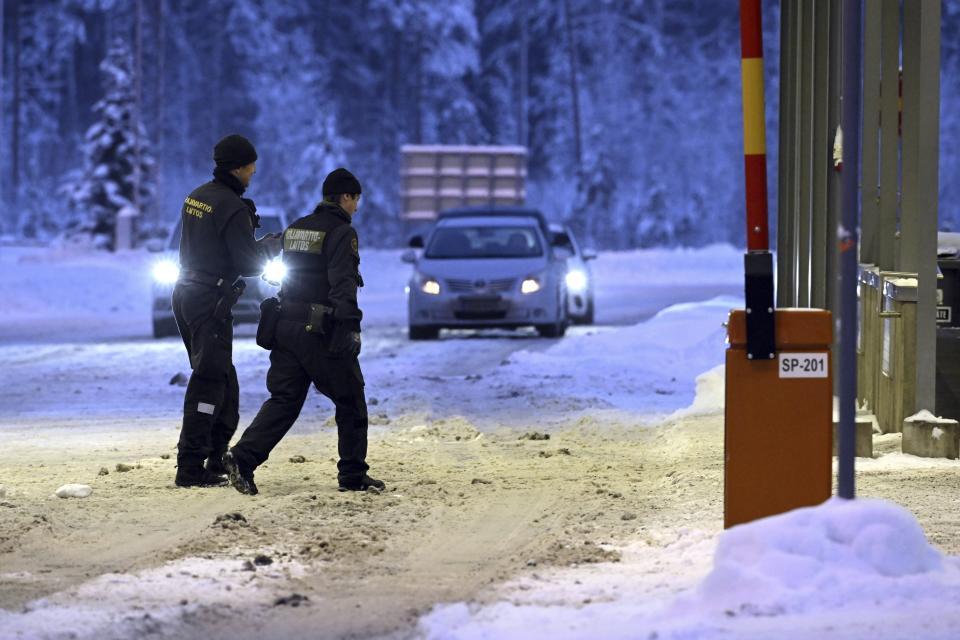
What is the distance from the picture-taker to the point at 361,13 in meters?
77.4

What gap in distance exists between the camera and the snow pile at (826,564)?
6.18 m

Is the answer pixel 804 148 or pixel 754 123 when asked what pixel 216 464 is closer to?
pixel 754 123

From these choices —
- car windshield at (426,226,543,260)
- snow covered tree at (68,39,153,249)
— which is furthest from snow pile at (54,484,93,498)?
snow covered tree at (68,39,153,249)

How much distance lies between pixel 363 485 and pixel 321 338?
0.83m

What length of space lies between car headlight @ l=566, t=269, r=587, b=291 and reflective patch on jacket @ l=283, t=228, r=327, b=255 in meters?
17.2

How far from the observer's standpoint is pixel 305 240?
9.50 metres

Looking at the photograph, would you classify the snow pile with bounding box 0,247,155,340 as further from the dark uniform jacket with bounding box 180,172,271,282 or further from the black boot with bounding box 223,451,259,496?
the black boot with bounding box 223,451,259,496

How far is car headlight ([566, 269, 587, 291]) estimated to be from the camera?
26625 millimetres

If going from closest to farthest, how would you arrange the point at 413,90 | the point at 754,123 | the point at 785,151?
1. the point at 754,123
2. the point at 785,151
3. the point at 413,90

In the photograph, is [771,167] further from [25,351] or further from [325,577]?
[325,577]

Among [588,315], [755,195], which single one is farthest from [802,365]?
[588,315]

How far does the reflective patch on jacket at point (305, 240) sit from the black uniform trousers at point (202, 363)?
583 millimetres

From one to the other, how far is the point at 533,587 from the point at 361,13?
72175 mm

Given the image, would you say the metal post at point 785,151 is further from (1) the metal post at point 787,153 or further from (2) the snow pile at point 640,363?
(2) the snow pile at point 640,363
